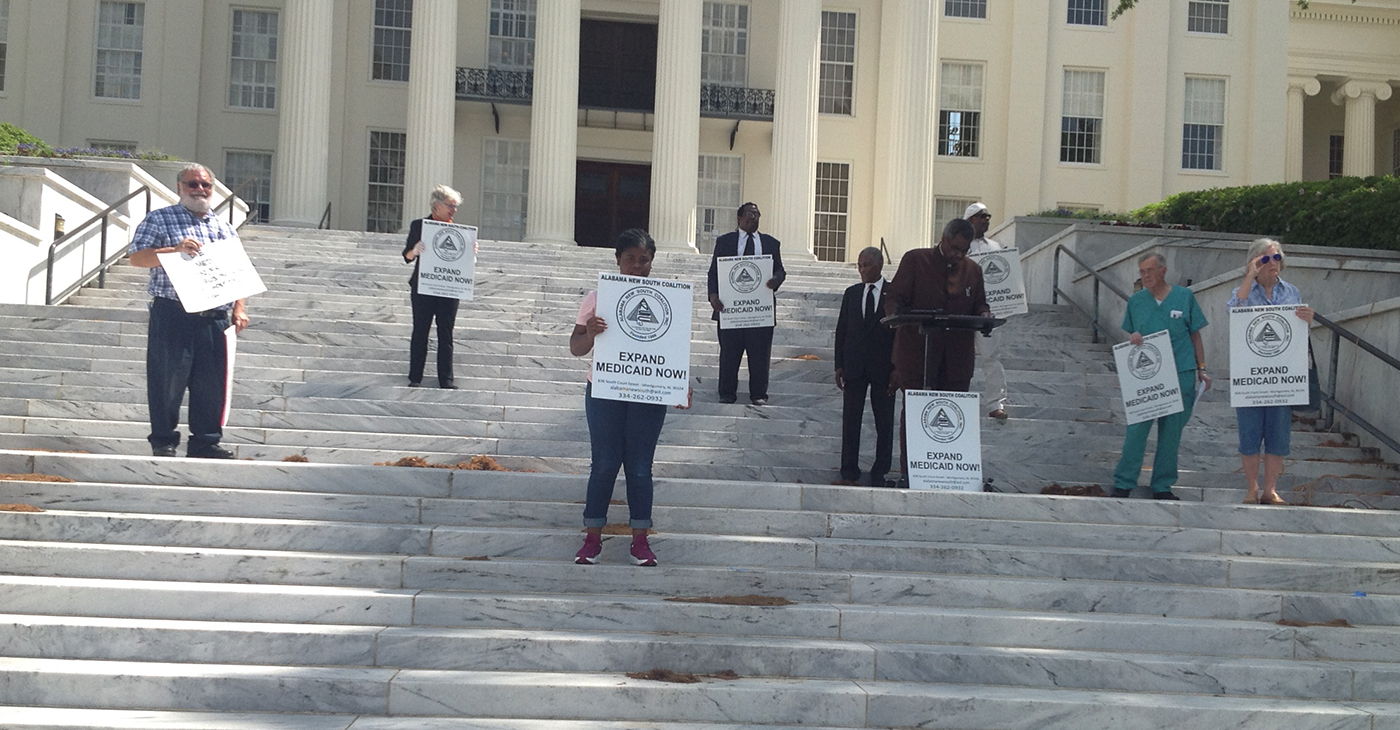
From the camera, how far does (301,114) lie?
1030 inches

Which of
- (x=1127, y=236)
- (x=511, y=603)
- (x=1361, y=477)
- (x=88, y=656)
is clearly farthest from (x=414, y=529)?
(x=1127, y=236)

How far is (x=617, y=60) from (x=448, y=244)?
2072 cm

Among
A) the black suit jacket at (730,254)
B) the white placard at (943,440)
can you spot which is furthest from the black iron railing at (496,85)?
the white placard at (943,440)

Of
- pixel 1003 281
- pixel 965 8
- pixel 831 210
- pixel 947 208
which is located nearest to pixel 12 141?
pixel 1003 281

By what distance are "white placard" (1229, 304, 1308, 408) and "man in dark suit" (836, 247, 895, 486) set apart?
2.56 m

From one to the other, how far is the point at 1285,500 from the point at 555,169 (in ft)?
59.9

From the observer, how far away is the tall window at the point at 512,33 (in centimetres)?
3088

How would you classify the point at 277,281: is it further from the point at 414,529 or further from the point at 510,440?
the point at 414,529

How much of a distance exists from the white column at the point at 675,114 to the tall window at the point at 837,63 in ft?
22.9

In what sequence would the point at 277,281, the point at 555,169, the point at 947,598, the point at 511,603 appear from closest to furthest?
the point at 511,603 → the point at 947,598 → the point at 277,281 → the point at 555,169

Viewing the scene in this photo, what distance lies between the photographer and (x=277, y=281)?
16.5 meters

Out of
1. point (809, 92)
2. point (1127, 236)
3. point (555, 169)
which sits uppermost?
point (809, 92)

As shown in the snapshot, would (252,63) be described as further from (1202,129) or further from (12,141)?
(1202,129)

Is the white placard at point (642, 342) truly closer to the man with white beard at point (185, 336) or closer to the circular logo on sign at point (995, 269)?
the man with white beard at point (185, 336)
